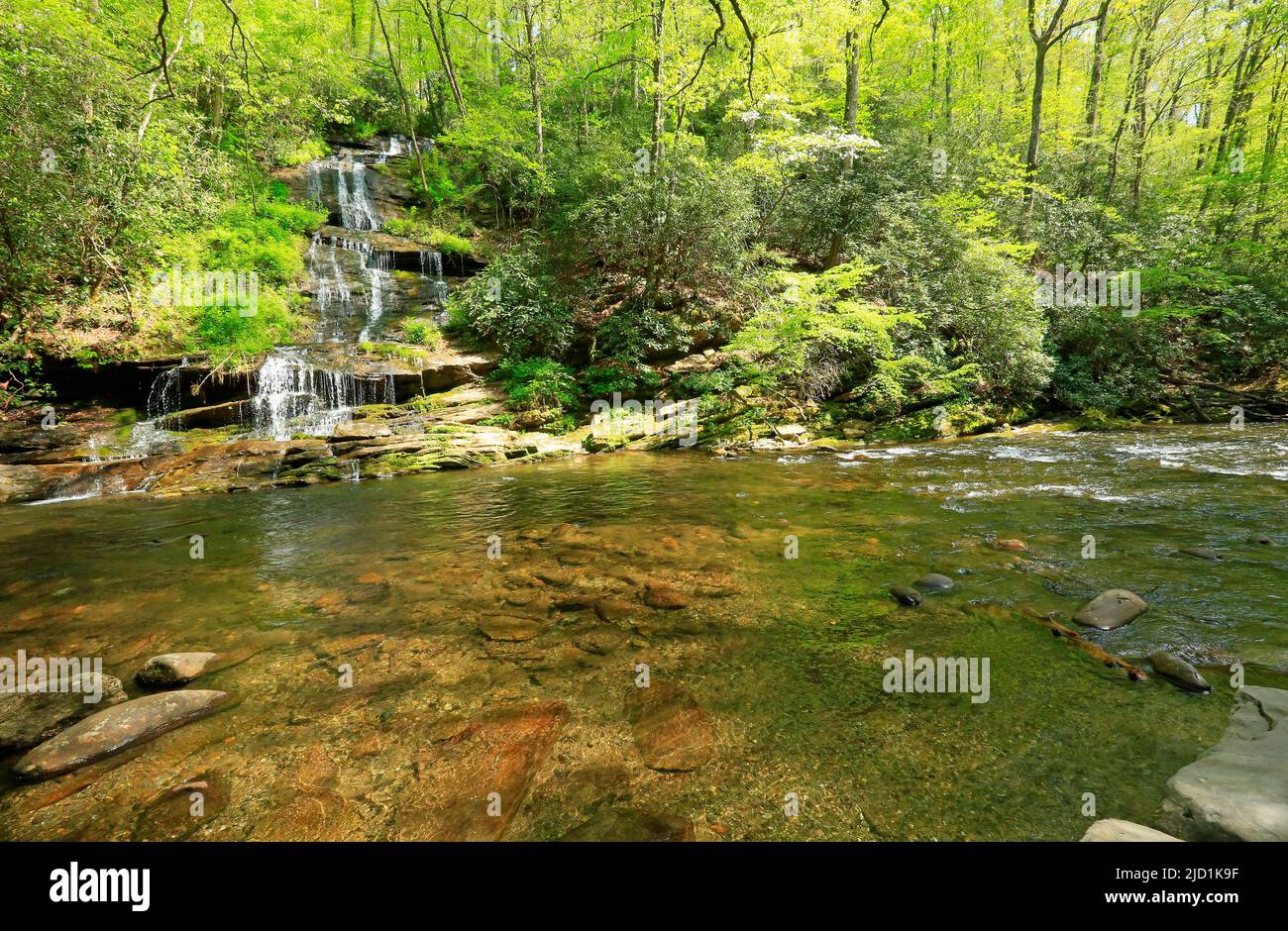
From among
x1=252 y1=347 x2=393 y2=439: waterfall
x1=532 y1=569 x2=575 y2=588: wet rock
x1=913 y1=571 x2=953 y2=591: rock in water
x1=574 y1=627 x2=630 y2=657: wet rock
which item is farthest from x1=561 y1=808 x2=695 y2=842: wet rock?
x1=252 y1=347 x2=393 y2=439: waterfall

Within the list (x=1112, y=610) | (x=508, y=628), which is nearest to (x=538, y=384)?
(x=508, y=628)

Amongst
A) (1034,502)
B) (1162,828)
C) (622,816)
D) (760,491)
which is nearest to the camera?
(1162,828)

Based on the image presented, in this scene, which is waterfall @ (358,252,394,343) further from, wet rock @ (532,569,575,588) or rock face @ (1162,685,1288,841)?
rock face @ (1162,685,1288,841)

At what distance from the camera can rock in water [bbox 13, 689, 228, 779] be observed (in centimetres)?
221

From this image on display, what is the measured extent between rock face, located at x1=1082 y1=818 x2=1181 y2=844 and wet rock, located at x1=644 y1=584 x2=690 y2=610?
2461 mm

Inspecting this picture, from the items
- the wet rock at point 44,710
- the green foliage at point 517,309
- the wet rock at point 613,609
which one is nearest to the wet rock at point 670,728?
the wet rock at point 613,609

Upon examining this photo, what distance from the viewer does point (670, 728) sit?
2426 millimetres

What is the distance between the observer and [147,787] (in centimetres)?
210

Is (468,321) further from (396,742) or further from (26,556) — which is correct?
(396,742)

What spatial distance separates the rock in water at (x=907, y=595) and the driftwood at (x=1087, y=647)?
67cm

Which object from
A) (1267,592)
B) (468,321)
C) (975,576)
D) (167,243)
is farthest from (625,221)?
(1267,592)

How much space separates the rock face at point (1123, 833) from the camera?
1598 mm

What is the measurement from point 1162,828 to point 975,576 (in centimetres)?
252

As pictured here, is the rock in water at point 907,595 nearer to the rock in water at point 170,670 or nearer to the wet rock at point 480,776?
the wet rock at point 480,776
